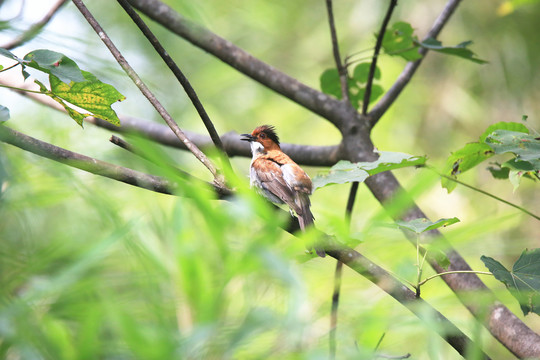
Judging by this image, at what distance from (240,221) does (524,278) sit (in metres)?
0.91

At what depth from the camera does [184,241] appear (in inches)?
37.7

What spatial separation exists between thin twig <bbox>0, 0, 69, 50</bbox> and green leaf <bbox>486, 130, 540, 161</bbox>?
5.86ft

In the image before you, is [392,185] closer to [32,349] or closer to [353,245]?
[353,245]

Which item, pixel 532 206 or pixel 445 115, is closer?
pixel 532 206

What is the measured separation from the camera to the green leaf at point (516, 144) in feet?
4.68

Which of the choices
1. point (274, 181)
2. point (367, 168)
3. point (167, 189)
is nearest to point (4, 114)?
point (167, 189)

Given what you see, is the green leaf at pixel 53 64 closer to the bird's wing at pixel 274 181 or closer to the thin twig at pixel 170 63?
the thin twig at pixel 170 63

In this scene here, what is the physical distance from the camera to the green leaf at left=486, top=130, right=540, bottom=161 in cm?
143

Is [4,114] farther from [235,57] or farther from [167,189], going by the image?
[235,57]

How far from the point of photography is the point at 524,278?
4.76 feet

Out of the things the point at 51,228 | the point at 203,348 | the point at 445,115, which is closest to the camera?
the point at 203,348

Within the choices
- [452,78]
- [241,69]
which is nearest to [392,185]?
[241,69]

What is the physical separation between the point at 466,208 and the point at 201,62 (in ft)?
11.3

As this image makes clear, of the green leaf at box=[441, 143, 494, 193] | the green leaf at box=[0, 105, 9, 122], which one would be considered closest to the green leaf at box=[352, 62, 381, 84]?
the green leaf at box=[441, 143, 494, 193]
